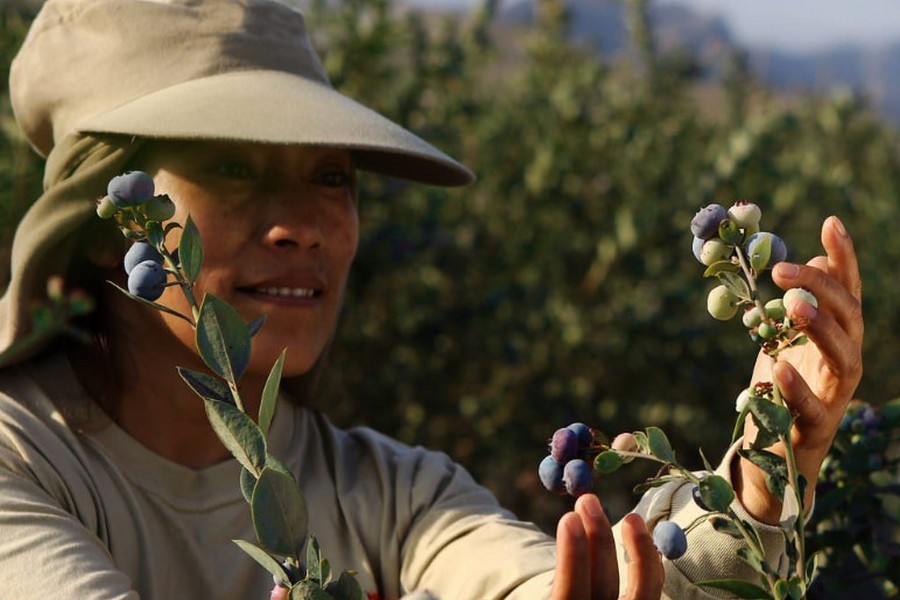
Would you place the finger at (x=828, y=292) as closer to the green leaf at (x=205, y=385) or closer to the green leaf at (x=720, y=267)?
the green leaf at (x=720, y=267)

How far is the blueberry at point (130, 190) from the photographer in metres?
0.91

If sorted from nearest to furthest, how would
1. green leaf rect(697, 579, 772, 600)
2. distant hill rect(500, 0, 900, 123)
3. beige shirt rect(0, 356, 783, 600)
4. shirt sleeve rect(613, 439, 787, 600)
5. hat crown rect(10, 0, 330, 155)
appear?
green leaf rect(697, 579, 772, 600) → shirt sleeve rect(613, 439, 787, 600) → beige shirt rect(0, 356, 783, 600) → hat crown rect(10, 0, 330, 155) → distant hill rect(500, 0, 900, 123)

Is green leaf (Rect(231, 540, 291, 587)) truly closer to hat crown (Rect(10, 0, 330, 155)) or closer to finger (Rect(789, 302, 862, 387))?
finger (Rect(789, 302, 862, 387))

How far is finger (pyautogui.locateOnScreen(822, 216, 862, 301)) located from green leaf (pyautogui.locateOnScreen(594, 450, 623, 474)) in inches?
10.2

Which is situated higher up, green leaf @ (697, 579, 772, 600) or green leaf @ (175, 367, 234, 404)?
green leaf @ (175, 367, 234, 404)

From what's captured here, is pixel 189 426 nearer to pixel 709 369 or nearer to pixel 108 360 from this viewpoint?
pixel 108 360

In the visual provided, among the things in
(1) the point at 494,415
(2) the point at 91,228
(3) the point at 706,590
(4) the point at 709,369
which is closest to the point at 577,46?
(4) the point at 709,369

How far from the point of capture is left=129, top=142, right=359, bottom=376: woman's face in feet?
5.02

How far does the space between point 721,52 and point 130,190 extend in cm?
708

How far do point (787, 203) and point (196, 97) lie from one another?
3897 mm

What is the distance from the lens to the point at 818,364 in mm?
1094

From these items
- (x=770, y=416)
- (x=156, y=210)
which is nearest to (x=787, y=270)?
(x=770, y=416)

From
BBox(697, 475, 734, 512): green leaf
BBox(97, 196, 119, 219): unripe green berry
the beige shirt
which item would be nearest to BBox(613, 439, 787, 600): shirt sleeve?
the beige shirt

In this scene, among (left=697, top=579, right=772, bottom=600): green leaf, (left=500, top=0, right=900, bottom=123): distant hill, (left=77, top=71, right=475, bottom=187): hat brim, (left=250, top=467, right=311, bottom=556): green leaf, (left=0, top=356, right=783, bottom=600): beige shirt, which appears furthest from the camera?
(left=500, top=0, right=900, bottom=123): distant hill
